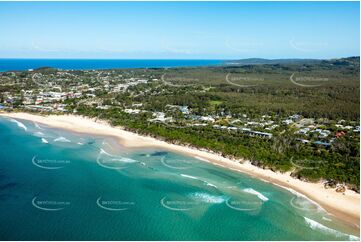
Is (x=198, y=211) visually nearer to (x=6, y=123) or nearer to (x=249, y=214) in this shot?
(x=249, y=214)

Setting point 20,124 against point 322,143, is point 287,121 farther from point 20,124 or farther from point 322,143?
point 20,124

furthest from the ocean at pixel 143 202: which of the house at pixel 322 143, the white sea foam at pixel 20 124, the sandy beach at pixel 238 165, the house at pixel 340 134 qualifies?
the house at pixel 340 134

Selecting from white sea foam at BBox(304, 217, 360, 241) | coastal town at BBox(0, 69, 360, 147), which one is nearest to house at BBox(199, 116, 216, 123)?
coastal town at BBox(0, 69, 360, 147)

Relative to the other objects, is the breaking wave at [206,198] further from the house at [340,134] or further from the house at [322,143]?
the house at [340,134]

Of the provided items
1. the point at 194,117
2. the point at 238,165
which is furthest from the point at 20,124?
the point at 238,165

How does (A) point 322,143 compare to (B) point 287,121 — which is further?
(B) point 287,121

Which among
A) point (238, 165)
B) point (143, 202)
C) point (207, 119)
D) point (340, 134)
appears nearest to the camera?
point (143, 202)
